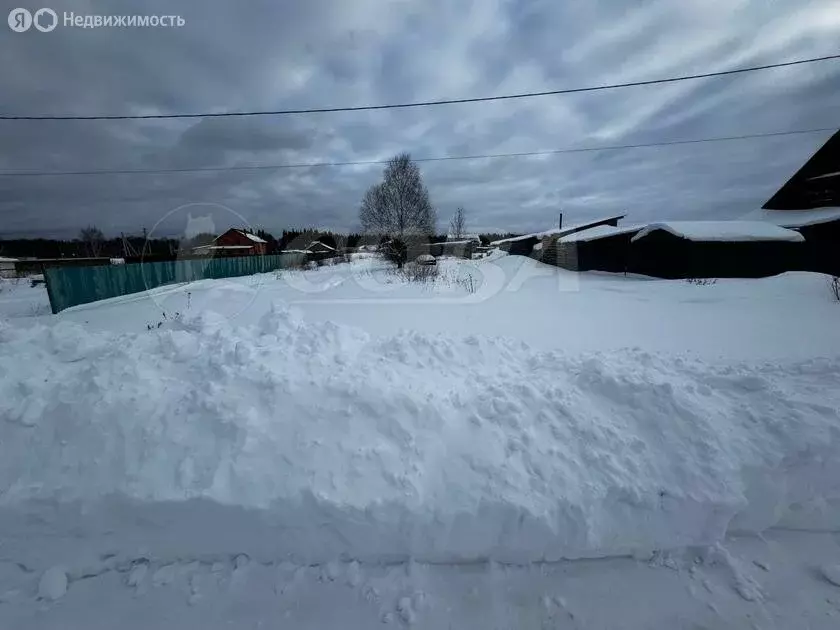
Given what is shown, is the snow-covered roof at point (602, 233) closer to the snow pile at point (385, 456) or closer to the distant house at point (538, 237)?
the distant house at point (538, 237)

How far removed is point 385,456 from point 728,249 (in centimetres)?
2156

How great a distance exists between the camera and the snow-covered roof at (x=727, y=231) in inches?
644

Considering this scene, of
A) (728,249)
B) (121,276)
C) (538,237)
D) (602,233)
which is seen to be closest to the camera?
(121,276)

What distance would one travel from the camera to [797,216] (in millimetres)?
18828

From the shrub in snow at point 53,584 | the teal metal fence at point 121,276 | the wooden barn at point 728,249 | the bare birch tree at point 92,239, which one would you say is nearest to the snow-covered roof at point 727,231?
the wooden barn at point 728,249

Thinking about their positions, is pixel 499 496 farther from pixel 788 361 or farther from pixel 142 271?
pixel 142 271

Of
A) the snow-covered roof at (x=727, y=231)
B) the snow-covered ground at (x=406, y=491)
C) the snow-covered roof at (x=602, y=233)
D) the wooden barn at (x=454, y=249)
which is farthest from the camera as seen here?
the wooden barn at (x=454, y=249)

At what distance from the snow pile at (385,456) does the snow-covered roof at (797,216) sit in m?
21.4

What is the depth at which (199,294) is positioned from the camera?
Answer: 40.1 ft

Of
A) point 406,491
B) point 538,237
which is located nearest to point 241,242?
point 538,237

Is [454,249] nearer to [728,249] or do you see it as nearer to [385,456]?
[728,249]

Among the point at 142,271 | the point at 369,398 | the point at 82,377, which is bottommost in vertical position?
the point at 369,398

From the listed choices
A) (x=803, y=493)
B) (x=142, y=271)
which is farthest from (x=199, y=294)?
(x=803, y=493)

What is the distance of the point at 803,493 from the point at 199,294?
48.9ft
